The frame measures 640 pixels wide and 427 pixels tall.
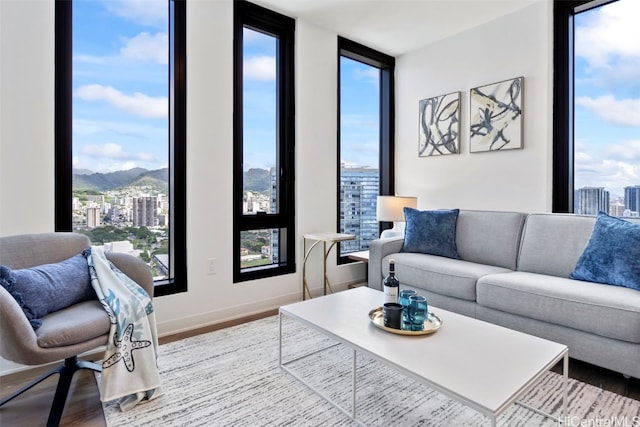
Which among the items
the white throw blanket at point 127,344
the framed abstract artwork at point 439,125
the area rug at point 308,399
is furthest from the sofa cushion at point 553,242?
the white throw blanket at point 127,344

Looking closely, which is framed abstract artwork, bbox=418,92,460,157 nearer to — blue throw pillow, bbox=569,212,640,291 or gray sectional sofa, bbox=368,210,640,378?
gray sectional sofa, bbox=368,210,640,378

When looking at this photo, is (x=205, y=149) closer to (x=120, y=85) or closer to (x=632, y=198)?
(x=120, y=85)

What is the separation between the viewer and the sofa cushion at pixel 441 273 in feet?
8.06

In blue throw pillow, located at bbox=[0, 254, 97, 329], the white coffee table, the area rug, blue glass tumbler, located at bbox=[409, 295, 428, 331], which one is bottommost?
the area rug

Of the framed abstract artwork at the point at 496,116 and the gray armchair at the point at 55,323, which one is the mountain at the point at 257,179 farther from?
the framed abstract artwork at the point at 496,116

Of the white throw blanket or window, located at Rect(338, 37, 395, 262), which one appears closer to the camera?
the white throw blanket

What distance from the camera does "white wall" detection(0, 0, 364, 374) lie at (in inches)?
78.9

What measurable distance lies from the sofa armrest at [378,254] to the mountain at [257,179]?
3.67 ft

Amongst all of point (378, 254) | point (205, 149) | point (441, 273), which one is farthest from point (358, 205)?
point (205, 149)

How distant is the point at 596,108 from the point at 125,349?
145 inches

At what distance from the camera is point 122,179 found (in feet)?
8.31

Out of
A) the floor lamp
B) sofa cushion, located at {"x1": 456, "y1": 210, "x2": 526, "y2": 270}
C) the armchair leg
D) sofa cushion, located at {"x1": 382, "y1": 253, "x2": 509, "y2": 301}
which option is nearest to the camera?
the armchair leg

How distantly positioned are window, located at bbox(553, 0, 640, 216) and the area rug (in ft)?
5.45

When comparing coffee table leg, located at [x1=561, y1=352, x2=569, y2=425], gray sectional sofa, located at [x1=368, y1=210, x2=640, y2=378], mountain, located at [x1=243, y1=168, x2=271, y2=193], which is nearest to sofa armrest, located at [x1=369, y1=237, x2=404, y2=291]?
gray sectional sofa, located at [x1=368, y1=210, x2=640, y2=378]
